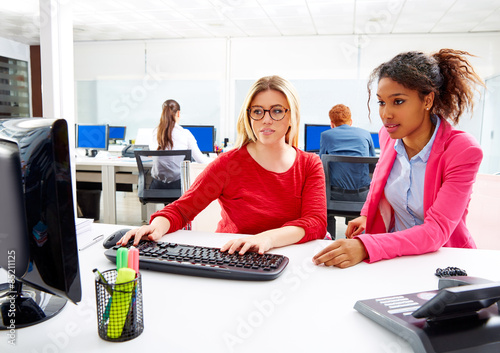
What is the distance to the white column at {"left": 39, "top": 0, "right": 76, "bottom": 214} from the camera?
1473 millimetres

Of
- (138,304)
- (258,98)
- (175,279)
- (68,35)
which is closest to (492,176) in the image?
(258,98)

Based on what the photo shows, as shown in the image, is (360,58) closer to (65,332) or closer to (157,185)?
(157,185)

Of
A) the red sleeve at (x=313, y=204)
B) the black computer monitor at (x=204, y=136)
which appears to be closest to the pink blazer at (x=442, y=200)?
the red sleeve at (x=313, y=204)

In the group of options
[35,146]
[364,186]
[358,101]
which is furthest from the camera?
[358,101]

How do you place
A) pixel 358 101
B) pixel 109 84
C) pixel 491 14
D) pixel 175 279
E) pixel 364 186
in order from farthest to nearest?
pixel 109 84 → pixel 358 101 → pixel 491 14 → pixel 364 186 → pixel 175 279

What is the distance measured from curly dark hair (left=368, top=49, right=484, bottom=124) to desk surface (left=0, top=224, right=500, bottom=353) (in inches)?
22.9

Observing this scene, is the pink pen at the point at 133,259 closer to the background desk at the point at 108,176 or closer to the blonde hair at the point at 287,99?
the blonde hair at the point at 287,99

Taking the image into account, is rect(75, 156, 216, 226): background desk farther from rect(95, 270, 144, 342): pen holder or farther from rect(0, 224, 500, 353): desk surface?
rect(95, 270, 144, 342): pen holder

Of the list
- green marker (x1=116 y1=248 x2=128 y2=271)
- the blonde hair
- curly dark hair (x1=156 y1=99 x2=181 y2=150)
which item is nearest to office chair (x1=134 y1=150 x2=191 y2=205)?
curly dark hair (x1=156 y1=99 x2=181 y2=150)

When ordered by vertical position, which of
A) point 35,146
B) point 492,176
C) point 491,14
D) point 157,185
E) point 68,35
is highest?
point 491,14

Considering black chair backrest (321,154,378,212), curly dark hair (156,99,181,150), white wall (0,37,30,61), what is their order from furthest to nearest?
white wall (0,37,30,61), curly dark hair (156,99,181,150), black chair backrest (321,154,378,212)

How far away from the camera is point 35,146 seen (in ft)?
1.94

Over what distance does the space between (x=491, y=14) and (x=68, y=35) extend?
5484mm

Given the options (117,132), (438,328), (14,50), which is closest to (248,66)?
(117,132)
